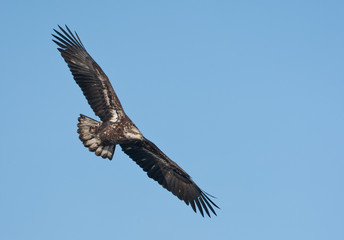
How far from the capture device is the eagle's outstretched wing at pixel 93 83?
499 inches

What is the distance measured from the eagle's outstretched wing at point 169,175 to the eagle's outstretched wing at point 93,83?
1.16 meters

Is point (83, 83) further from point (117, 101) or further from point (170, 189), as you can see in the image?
point (170, 189)

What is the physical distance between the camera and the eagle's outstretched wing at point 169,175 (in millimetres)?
13539

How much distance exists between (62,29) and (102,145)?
3.17 meters

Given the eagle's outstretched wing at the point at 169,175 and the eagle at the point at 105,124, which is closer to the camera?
the eagle at the point at 105,124

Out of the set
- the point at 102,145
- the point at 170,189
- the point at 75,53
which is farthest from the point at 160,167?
the point at 75,53

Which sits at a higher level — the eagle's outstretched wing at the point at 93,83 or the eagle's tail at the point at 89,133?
the eagle's outstretched wing at the point at 93,83

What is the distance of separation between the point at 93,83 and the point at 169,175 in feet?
10.6

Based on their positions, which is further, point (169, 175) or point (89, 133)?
point (169, 175)

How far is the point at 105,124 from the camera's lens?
12.5 m

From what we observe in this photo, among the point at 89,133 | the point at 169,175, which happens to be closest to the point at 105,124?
the point at 89,133

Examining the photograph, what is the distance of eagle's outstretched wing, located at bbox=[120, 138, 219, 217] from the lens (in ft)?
44.4

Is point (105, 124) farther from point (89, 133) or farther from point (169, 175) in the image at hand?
point (169, 175)

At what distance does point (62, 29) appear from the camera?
43.3 ft
